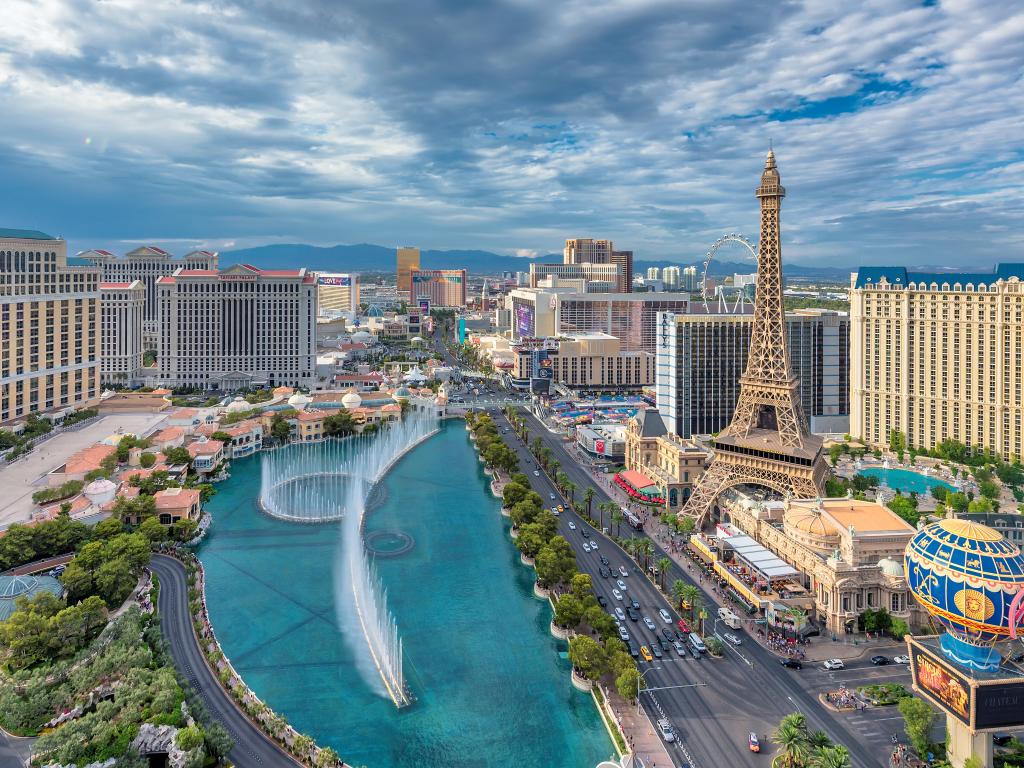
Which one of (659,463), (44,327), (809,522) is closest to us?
(809,522)

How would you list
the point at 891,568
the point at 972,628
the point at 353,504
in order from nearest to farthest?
the point at 972,628
the point at 891,568
the point at 353,504

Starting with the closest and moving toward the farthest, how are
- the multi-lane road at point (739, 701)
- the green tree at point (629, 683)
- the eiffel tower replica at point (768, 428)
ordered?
the multi-lane road at point (739, 701), the green tree at point (629, 683), the eiffel tower replica at point (768, 428)

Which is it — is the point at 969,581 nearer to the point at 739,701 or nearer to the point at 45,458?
the point at 739,701

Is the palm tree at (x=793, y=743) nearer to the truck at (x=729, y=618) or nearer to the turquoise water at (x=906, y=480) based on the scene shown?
the truck at (x=729, y=618)

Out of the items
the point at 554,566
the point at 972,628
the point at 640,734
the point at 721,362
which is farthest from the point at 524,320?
the point at 972,628

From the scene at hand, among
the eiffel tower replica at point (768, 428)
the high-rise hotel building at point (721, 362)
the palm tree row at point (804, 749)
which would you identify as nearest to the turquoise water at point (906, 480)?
the high-rise hotel building at point (721, 362)

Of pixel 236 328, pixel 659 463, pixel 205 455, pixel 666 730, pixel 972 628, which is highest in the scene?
pixel 236 328

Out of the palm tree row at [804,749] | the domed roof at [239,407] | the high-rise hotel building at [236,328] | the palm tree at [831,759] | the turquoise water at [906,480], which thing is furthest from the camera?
the high-rise hotel building at [236,328]
